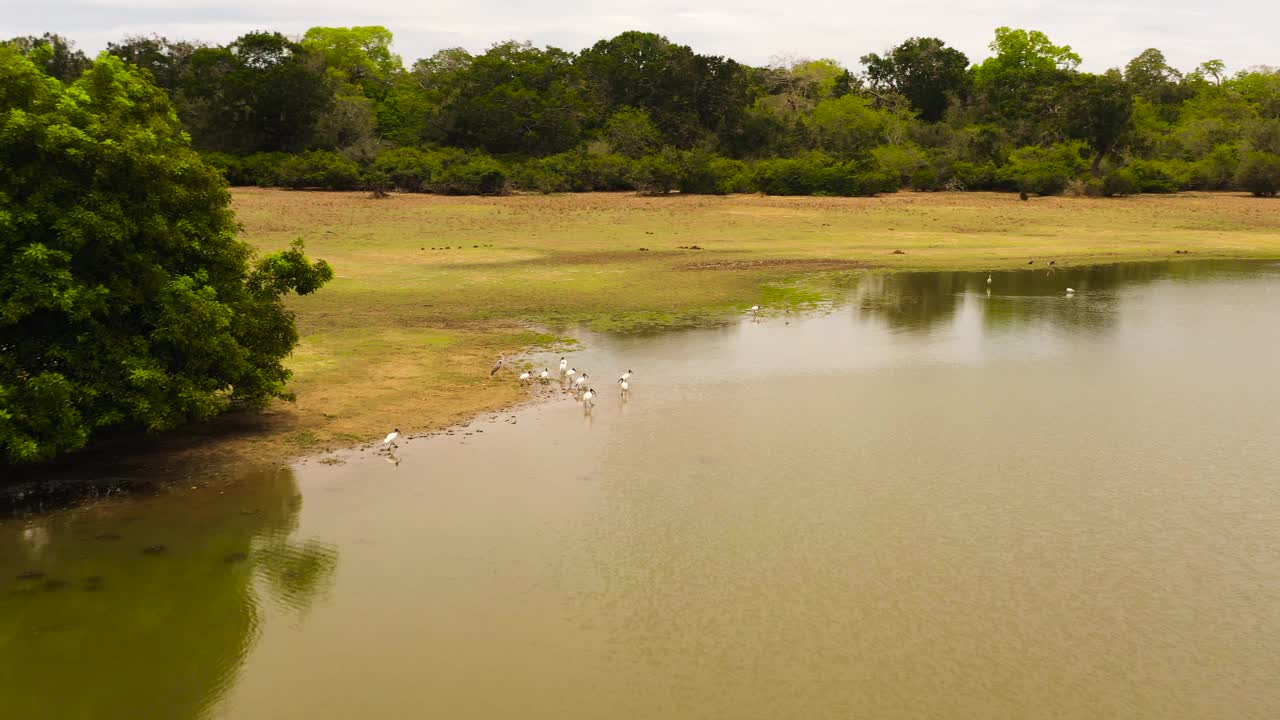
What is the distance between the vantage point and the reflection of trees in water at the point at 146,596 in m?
10.0

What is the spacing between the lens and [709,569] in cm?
1233

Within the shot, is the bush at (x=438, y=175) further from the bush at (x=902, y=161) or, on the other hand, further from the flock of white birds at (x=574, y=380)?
the flock of white birds at (x=574, y=380)

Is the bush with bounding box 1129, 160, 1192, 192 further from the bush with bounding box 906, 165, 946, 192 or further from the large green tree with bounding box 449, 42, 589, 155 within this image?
the large green tree with bounding box 449, 42, 589, 155

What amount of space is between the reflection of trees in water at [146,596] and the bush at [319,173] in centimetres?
4135

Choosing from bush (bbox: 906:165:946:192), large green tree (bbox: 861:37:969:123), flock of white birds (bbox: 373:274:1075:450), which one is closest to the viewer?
flock of white birds (bbox: 373:274:1075:450)

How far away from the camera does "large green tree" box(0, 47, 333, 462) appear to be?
13.6m

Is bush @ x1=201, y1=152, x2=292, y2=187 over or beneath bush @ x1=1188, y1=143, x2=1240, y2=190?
over

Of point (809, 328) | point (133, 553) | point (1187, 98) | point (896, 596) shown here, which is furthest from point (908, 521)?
point (1187, 98)

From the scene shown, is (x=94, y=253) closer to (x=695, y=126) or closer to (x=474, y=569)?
(x=474, y=569)

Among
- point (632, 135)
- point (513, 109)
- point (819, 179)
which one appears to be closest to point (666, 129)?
point (632, 135)

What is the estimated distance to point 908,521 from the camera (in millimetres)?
13703

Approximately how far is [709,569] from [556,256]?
26281 mm

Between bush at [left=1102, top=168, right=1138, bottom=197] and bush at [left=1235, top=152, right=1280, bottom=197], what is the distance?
5.65 m

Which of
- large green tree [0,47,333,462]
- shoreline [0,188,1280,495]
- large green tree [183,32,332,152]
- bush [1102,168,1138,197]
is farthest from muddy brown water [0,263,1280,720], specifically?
large green tree [183,32,332,152]
